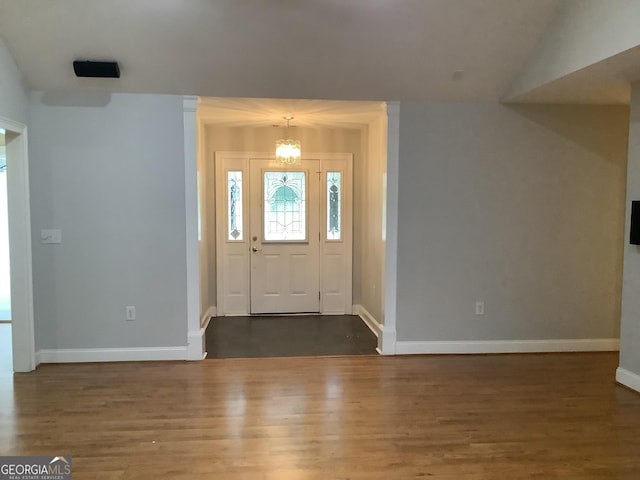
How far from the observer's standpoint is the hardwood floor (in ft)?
7.91

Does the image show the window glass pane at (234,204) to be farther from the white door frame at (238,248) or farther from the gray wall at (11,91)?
the gray wall at (11,91)

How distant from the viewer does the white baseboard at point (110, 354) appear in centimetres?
393

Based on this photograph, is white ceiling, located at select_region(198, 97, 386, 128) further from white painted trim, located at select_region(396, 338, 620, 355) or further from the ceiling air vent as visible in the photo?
white painted trim, located at select_region(396, 338, 620, 355)

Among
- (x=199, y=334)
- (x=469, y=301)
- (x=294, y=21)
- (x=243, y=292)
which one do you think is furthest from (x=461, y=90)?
(x=243, y=292)

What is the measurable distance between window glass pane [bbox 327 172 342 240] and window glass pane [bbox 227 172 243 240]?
113 centimetres

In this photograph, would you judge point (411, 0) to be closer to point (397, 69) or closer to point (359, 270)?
point (397, 69)

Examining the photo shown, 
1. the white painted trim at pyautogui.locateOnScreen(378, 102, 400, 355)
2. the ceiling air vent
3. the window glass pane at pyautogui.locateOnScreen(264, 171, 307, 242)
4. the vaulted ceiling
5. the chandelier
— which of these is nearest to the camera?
the vaulted ceiling

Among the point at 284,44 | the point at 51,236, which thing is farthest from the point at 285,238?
the point at 284,44

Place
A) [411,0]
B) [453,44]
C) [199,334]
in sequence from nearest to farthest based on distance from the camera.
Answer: [411,0] → [453,44] → [199,334]

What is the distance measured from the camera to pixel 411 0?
311cm

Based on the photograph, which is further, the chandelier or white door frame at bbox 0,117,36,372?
the chandelier

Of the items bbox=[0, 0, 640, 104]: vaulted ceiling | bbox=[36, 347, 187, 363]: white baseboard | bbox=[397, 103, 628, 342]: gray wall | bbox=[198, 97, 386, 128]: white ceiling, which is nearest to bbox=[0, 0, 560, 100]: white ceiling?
bbox=[0, 0, 640, 104]: vaulted ceiling

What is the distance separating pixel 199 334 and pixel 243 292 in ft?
5.91

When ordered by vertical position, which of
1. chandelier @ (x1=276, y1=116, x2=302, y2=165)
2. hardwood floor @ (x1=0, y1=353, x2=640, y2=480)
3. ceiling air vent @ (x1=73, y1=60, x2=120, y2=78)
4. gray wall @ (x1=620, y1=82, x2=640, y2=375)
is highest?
ceiling air vent @ (x1=73, y1=60, x2=120, y2=78)
